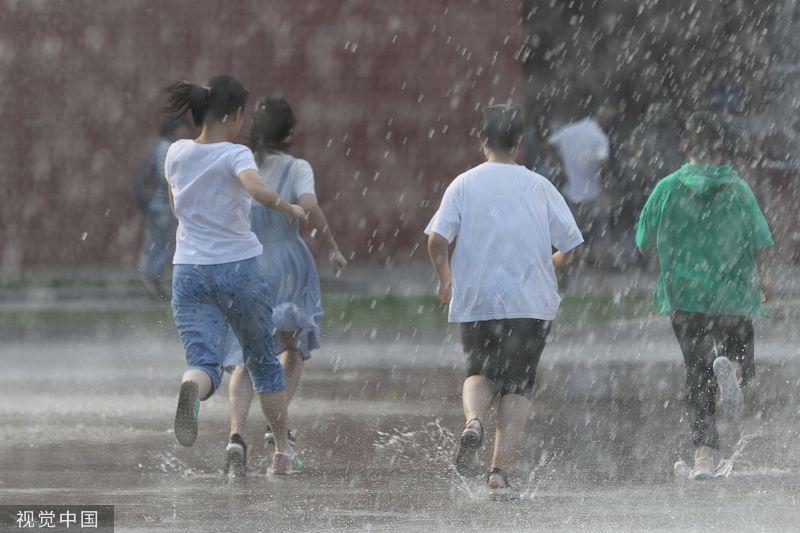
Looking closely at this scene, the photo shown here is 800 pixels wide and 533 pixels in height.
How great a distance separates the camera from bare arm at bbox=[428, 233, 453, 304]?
6.71 metres

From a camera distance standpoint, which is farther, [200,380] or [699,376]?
[699,376]

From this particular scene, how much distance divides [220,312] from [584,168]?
28.6 feet

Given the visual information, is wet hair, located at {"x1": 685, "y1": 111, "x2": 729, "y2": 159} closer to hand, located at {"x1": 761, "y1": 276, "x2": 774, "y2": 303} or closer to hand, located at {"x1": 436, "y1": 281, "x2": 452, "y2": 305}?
hand, located at {"x1": 761, "y1": 276, "x2": 774, "y2": 303}

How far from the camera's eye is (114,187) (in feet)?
59.9

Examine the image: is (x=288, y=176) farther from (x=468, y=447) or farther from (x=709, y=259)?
(x=709, y=259)

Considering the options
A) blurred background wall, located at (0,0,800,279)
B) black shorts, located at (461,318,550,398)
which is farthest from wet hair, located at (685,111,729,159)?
blurred background wall, located at (0,0,800,279)

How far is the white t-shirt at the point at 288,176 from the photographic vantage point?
7.50 metres

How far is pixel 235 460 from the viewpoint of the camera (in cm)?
701

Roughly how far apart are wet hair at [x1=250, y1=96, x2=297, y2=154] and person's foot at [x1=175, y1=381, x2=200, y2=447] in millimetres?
1446

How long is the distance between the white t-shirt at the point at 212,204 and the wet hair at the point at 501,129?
3.35 feet

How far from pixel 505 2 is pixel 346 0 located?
1.80 meters

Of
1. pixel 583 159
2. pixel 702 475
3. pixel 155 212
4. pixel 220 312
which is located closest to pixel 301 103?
pixel 155 212

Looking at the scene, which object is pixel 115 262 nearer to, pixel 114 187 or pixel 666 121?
pixel 114 187

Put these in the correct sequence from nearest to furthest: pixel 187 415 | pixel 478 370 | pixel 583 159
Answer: pixel 187 415 < pixel 478 370 < pixel 583 159
